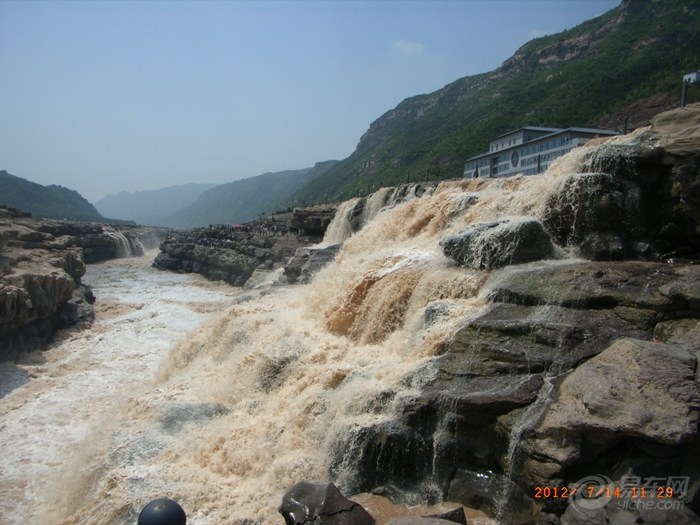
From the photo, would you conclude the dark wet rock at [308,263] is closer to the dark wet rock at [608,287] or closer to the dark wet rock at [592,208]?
the dark wet rock at [592,208]

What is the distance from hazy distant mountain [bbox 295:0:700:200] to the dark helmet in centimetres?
3686

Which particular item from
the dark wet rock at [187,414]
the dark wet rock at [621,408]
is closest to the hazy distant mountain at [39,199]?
the dark wet rock at [187,414]

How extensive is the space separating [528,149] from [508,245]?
24.3 m

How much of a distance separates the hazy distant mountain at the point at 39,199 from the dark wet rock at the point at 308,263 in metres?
99.7

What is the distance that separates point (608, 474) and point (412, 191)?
52.5ft

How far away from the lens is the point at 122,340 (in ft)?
59.2

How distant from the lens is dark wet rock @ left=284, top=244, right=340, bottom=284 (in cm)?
1828

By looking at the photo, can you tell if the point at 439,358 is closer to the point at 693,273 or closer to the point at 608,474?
the point at 608,474

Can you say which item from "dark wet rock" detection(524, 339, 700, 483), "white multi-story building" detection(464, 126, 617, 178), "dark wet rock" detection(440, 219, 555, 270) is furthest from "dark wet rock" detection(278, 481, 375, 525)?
"white multi-story building" detection(464, 126, 617, 178)

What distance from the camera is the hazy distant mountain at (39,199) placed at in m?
110

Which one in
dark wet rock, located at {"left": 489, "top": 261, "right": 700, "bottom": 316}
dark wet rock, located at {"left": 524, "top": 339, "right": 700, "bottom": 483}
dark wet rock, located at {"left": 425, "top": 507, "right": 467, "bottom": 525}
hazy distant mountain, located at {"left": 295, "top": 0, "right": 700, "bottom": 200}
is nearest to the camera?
dark wet rock, located at {"left": 524, "top": 339, "right": 700, "bottom": 483}

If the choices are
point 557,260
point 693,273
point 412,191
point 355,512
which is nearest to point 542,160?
point 412,191

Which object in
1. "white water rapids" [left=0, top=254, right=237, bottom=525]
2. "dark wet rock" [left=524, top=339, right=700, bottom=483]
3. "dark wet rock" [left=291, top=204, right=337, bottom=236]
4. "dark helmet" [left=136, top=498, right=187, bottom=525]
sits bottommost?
"white water rapids" [left=0, top=254, right=237, bottom=525]

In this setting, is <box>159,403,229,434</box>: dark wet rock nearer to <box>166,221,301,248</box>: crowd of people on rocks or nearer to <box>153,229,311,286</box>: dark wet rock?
<box>153,229,311,286</box>: dark wet rock
